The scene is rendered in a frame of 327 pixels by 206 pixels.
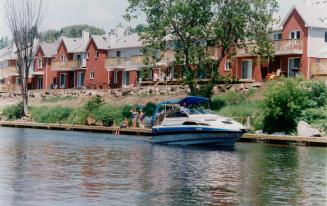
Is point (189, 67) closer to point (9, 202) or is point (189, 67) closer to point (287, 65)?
point (287, 65)

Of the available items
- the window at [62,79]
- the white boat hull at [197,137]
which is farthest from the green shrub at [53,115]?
the window at [62,79]

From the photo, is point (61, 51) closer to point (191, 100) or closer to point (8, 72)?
point (8, 72)

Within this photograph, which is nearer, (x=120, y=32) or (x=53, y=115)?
(x=53, y=115)

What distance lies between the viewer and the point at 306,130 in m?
44.5

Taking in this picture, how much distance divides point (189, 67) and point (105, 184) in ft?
123

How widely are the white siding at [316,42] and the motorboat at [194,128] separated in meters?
26.7

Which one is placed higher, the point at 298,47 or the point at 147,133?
the point at 298,47

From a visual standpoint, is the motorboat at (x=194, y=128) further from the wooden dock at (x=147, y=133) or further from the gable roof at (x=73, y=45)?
the gable roof at (x=73, y=45)

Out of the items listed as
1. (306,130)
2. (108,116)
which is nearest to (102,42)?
(108,116)

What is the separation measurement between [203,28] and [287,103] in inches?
505

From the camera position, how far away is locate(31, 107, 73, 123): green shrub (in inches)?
2684

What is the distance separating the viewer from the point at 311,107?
A: 47.6m

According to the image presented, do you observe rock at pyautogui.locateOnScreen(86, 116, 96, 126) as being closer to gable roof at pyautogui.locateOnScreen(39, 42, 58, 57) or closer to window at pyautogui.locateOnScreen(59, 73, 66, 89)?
window at pyautogui.locateOnScreen(59, 73, 66, 89)

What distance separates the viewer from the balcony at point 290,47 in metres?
66.1
